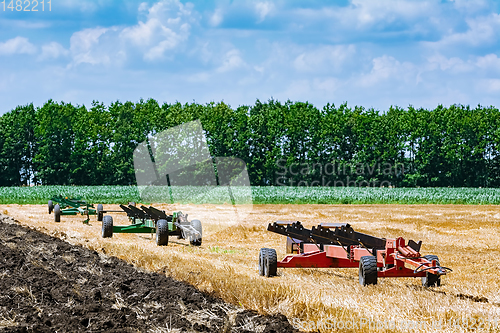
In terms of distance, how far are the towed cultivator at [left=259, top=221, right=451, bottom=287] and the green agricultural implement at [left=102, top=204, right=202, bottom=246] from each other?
442 cm

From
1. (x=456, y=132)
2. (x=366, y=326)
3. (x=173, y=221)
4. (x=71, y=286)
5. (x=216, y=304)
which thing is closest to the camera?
(x=366, y=326)

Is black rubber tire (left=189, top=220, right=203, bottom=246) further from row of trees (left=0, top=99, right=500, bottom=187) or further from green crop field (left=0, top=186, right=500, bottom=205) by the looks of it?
row of trees (left=0, top=99, right=500, bottom=187)

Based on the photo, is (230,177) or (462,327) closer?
(462,327)

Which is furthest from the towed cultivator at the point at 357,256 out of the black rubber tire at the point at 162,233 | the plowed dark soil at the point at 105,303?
the black rubber tire at the point at 162,233

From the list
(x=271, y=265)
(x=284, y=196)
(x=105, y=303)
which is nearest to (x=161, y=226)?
(x=271, y=265)

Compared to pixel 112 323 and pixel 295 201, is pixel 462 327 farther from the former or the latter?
pixel 295 201

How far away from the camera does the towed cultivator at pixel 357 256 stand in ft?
26.4

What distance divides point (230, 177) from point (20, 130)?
115 ft

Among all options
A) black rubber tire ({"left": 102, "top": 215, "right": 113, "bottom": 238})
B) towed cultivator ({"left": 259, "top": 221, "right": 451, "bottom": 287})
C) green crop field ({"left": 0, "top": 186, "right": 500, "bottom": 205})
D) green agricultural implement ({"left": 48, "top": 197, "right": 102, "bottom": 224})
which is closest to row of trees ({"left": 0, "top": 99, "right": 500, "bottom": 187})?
green crop field ({"left": 0, "top": 186, "right": 500, "bottom": 205})

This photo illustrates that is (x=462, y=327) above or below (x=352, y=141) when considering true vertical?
below

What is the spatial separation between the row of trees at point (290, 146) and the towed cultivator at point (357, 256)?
216 feet

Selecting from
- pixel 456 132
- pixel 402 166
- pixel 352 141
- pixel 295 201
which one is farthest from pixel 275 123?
pixel 295 201

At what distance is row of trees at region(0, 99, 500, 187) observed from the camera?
75562 mm

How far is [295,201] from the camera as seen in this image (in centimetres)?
4791
